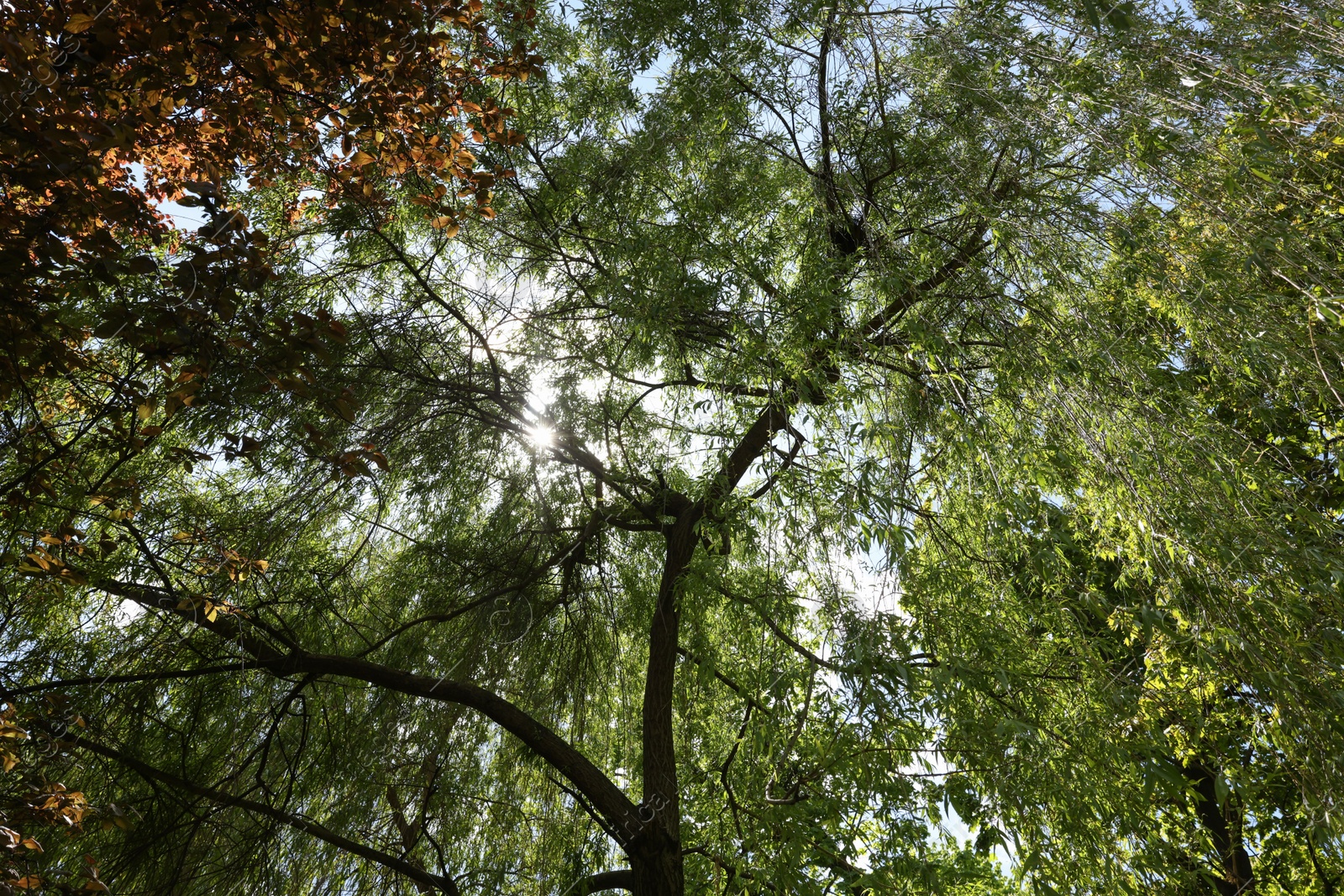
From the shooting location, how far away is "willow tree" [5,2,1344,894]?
220 centimetres

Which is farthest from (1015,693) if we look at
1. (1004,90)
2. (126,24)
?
(126,24)

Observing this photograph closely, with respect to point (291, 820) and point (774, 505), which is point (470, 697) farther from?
point (774, 505)

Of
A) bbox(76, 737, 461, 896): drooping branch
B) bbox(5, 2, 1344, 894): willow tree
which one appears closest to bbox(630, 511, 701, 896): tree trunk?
bbox(5, 2, 1344, 894): willow tree

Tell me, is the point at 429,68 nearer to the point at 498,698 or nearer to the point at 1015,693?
the point at 498,698

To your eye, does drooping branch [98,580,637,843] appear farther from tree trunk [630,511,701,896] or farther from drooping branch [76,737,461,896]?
drooping branch [76,737,461,896]

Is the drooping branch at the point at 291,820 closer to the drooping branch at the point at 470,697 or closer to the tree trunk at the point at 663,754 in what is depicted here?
the drooping branch at the point at 470,697

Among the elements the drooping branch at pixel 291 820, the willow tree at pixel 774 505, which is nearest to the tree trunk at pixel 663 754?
the willow tree at pixel 774 505

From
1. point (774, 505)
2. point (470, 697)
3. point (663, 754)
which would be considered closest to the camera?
point (774, 505)

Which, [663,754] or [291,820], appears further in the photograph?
[663,754]

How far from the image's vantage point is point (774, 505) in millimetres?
2719

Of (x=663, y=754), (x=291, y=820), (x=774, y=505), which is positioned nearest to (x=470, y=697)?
(x=291, y=820)

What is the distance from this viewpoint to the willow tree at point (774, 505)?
220cm

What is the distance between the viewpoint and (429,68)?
2.89 metres

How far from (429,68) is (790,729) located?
2713 millimetres
